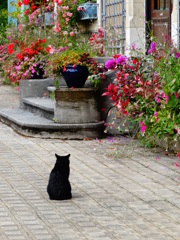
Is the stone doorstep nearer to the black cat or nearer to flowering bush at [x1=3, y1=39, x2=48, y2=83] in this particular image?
flowering bush at [x1=3, y1=39, x2=48, y2=83]

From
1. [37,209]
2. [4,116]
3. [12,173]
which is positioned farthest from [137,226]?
[4,116]

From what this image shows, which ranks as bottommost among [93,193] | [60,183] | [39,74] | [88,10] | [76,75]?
[93,193]

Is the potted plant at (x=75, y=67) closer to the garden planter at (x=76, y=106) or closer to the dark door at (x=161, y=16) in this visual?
the garden planter at (x=76, y=106)

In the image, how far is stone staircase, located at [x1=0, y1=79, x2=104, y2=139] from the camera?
10203 millimetres

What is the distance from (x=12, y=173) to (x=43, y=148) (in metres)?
1.67

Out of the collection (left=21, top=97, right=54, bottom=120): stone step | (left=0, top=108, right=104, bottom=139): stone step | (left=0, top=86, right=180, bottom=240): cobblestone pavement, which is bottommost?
(left=0, top=86, right=180, bottom=240): cobblestone pavement

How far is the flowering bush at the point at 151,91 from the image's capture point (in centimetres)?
855

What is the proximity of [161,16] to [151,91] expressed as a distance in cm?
511

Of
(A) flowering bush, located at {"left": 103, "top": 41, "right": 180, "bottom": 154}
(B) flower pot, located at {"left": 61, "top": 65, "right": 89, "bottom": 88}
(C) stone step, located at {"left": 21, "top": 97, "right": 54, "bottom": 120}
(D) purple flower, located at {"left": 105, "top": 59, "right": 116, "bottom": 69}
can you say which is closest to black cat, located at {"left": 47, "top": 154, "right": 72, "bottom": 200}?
(A) flowering bush, located at {"left": 103, "top": 41, "right": 180, "bottom": 154}

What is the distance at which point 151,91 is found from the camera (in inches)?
356

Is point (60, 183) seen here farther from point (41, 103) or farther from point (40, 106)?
point (41, 103)

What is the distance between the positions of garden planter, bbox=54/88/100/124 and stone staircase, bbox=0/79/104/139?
5.1 inches

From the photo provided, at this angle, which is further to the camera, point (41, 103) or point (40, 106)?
point (41, 103)

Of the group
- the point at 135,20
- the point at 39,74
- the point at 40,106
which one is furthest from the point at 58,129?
the point at 135,20
